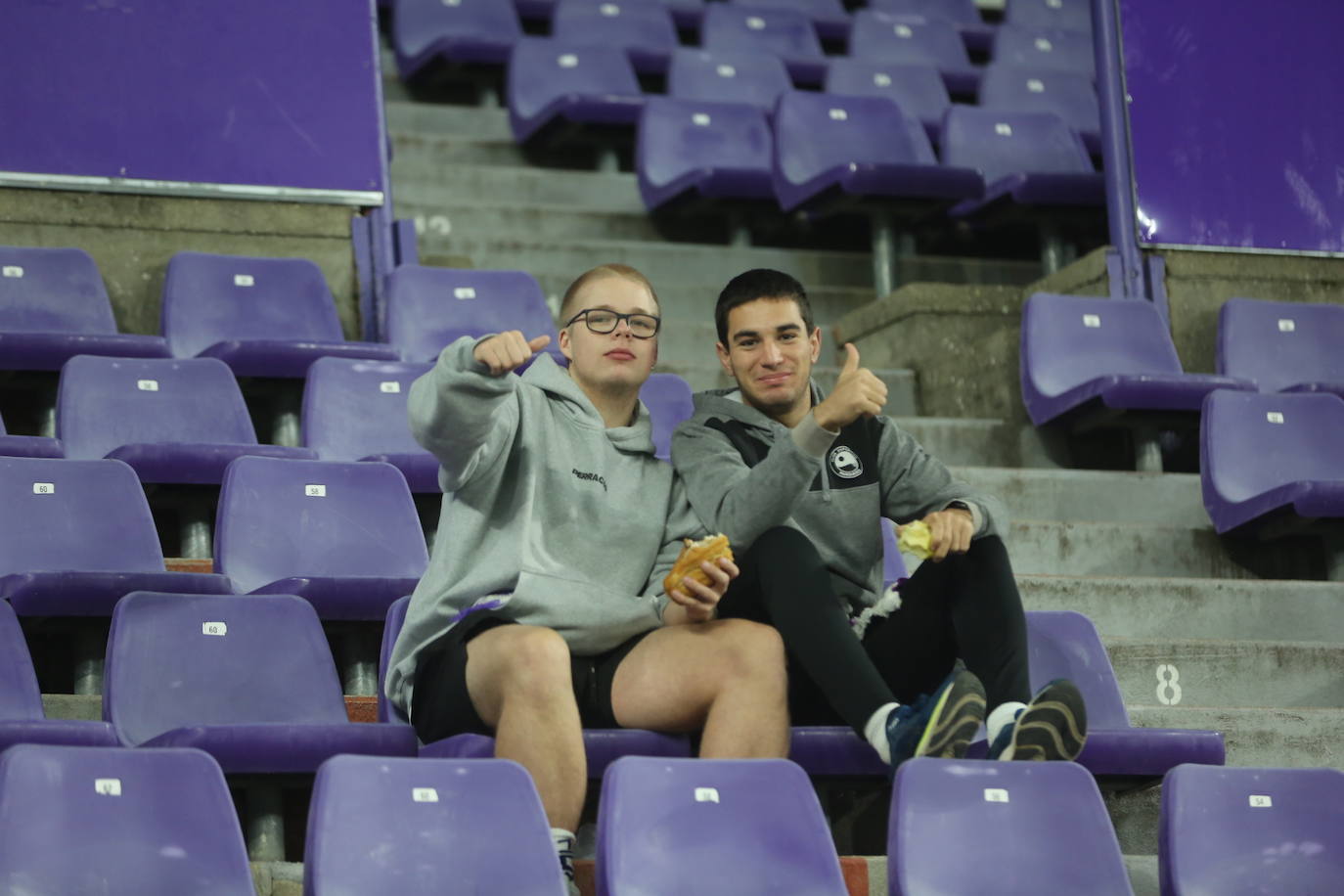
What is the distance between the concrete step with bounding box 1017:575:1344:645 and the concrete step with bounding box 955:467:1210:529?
0.33 m

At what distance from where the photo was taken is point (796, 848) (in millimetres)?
2098

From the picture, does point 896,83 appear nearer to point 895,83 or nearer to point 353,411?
point 895,83

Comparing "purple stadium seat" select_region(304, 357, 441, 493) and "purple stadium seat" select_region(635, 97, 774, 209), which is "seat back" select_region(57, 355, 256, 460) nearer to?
"purple stadium seat" select_region(304, 357, 441, 493)

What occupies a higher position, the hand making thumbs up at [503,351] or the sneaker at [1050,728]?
the hand making thumbs up at [503,351]

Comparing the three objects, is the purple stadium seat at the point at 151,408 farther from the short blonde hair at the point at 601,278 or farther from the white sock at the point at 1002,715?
the white sock at the point at 1002,715

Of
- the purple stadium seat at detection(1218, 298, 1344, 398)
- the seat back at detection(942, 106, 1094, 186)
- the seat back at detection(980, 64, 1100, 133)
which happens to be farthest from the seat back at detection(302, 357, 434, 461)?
the seat back at detection(980, 64, 1100, 133)

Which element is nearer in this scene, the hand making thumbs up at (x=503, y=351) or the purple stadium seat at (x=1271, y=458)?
the hand making thumbs up at (x=503, y=351)

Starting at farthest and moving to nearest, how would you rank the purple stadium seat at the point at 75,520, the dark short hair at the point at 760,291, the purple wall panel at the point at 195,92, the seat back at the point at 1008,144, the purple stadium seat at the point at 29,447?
the seat back at the point at 1008,144, the purple wall panel at the point at 195,92, the purple stadium seat at the point at 29,447, the purple stadium seat at the point at 75,520, the dark short hair at the point at 760,291

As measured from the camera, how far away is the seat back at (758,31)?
6.25 m

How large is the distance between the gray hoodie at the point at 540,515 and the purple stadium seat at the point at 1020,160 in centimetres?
268

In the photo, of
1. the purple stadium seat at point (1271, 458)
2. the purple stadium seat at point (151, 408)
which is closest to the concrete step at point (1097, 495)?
the purple stadium seat at point (1271, 458)

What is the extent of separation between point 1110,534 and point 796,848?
164cm

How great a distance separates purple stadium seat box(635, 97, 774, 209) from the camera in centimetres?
504

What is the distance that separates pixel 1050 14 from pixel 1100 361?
297cm
